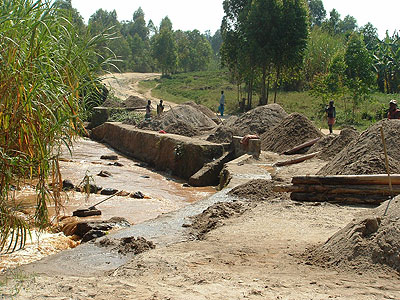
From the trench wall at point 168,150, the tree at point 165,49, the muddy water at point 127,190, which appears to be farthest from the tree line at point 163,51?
the muddy water at point 127,190

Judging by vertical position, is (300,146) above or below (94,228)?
above

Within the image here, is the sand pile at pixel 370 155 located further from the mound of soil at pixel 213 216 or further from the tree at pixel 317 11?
the tree at pixel 317 11

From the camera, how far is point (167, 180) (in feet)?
45.9

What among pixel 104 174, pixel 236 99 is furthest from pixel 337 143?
pixel 236 99

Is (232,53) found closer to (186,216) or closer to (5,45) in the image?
(186,216)

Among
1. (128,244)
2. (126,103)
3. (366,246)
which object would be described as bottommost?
(128,244)

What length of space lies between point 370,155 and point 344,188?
1.04 m

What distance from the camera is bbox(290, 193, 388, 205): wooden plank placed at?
7.02m

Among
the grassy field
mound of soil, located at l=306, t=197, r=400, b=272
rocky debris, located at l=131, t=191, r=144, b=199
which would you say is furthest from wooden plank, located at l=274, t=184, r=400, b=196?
the grassy field

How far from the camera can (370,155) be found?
26.2ft

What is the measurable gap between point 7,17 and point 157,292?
2587 mm

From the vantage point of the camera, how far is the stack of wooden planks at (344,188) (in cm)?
693

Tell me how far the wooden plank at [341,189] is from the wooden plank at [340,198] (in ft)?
0.17

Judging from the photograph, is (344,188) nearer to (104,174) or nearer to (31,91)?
Answer: (31,91)
